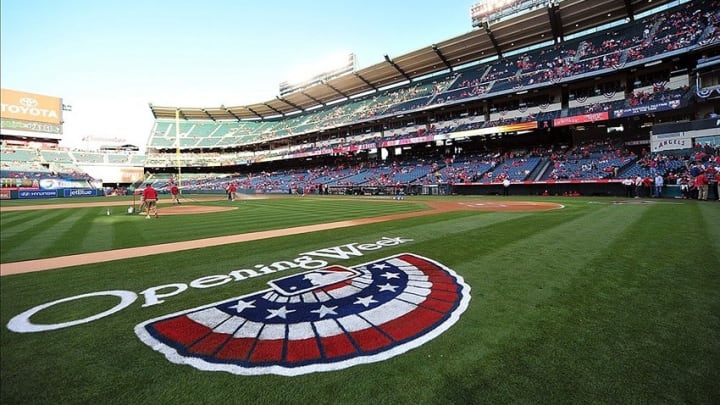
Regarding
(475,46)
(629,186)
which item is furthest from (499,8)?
(629,186)

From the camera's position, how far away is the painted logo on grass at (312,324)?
8.32 feet

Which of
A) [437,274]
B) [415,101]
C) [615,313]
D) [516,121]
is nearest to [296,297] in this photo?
[437,274]

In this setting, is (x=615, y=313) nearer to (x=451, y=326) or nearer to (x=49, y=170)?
(x=451, y=326)

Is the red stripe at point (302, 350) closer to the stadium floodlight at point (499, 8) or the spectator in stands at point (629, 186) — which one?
the spectator in stands at point (629, 186)

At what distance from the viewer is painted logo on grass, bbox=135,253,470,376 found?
2.54 m

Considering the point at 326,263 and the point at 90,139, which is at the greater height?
the point at 90,139

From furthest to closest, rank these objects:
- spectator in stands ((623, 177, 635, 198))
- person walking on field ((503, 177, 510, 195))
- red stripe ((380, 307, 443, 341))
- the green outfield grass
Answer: person walking on field ((503, 177, 510, 195)) → spectator in stands ((623, 177, 635, 198)) → red stripe ((380, 307, 443, 341)) → the green outfield grass

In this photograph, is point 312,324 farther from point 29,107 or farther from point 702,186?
point 29,107

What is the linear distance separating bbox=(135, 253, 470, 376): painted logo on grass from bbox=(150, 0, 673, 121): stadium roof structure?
38704 mm

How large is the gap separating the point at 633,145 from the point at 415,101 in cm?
2436

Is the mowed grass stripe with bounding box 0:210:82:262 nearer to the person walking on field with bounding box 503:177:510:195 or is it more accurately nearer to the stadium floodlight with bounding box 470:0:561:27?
the person walking on field with bounding box 503:177:510:195

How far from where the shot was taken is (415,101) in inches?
1705

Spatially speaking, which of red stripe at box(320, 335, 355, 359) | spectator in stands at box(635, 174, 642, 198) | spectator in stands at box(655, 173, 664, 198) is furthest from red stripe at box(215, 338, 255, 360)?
spectator in stands at box(635, 174, 642, 198)

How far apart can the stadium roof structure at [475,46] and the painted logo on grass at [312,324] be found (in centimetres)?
3870
